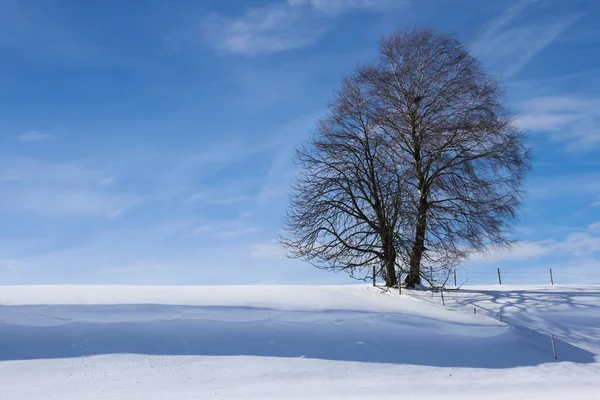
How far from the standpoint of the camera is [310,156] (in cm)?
2519

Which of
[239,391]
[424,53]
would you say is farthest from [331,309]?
[424,53]

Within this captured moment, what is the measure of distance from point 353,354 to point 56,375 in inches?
271

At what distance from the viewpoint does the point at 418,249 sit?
2402cm

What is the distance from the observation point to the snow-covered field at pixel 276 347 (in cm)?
1305

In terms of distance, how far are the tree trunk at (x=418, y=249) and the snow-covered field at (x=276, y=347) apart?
2.21 metres

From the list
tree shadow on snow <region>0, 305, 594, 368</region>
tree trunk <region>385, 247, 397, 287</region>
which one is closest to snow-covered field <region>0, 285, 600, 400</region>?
tree shadow on snow <region>0, 305, 594, 368</region>

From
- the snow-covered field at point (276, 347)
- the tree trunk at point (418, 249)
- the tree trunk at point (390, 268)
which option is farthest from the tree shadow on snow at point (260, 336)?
the tree trunk at point (390, 268)

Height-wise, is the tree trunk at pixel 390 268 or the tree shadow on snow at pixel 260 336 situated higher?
the tree trunk at pixel 390 268

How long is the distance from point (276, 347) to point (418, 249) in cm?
999

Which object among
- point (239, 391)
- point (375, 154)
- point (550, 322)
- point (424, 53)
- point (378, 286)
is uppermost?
point (424, 53)

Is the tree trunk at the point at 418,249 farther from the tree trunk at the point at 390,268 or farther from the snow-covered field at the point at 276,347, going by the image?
the snow-covered field at the point at 276,347

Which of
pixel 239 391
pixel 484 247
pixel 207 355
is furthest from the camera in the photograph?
pixel 484 247

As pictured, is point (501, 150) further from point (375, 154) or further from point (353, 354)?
point (353, 354)

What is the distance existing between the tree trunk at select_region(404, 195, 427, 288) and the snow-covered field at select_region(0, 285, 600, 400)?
7.25 ft
